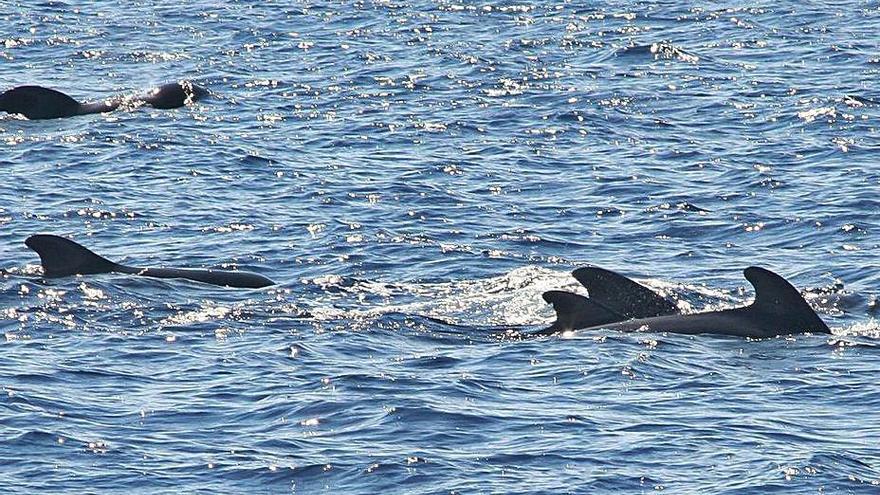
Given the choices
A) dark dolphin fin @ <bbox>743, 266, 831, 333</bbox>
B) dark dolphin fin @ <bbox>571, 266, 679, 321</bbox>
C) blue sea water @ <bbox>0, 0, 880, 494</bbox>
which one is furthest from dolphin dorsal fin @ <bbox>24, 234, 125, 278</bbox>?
dark dolphin fin @ <bbox>743, 266, 831, 333</bbox>

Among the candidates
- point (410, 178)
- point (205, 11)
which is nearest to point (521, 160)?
point (410, 178)

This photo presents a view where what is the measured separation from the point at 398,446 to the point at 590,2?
32836 mm

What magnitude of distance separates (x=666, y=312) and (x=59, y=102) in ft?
58.2

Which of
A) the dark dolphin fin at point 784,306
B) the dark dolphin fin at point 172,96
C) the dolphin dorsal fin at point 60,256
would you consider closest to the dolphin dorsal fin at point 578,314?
the dark dolphin fin at point 784,306

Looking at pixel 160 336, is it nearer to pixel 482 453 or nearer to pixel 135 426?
pixel 135 426

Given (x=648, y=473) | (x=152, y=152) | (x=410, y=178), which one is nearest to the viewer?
(x=648, y=473)

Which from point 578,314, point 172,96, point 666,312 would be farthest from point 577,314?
point 172,96

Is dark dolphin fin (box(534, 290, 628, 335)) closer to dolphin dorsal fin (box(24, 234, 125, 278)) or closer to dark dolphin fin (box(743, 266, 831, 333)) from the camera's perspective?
dark dolphin fin (box(743, 266, 831, 333))

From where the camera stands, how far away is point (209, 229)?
95.1 ft

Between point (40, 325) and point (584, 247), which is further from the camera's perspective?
point (584, 247)

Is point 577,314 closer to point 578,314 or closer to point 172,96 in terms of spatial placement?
point 578,314

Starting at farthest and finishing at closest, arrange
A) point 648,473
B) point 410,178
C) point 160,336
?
point 410,178 < point 160,336 < point 648,473

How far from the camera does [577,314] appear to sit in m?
23.1

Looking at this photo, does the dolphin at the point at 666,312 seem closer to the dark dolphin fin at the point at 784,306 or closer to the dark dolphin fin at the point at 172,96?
the dark dolphin fin at the point at 784,306
